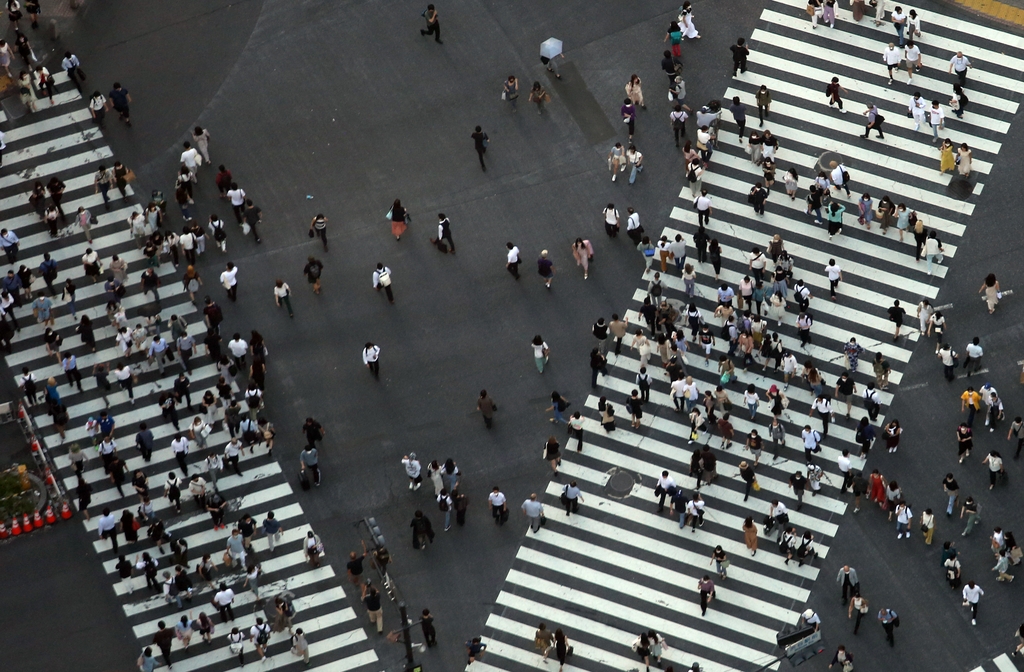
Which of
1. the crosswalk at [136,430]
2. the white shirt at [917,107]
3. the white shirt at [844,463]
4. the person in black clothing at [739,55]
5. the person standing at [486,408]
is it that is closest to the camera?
the crosswalk at [136,430]

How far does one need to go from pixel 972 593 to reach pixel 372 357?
1902cm

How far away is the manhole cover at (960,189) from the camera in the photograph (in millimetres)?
67062

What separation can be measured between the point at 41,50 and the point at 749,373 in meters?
26.5

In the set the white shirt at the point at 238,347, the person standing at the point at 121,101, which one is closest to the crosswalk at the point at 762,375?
the white shirt at the point at 238,347

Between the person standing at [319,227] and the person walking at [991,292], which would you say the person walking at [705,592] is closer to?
the person walking at [991,292]

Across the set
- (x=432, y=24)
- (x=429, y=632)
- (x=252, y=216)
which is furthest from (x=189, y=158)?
(x=429, y=632)

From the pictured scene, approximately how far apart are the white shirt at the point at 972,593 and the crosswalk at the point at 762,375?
397cm

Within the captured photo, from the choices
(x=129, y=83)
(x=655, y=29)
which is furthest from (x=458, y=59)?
(x=129, y=83)

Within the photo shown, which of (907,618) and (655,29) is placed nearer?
(907,618)

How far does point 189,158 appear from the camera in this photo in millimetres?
67500

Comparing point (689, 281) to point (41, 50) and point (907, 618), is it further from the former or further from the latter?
point (41, 50)

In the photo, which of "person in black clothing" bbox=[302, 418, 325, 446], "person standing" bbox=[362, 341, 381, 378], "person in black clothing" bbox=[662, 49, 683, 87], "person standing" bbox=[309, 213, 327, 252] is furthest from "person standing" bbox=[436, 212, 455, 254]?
"person in black clothing" bbox=[662, 49, 683, 87]

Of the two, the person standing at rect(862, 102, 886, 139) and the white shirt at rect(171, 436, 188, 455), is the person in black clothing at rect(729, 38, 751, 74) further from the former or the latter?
the white shirt at rect(171, 436, 188, 455)

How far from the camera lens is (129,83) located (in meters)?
70.1
